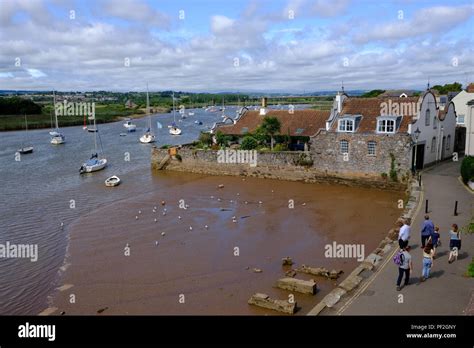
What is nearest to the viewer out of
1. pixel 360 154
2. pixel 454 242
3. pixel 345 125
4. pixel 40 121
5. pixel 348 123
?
pixel 454 242

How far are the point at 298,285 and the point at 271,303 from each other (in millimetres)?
1723

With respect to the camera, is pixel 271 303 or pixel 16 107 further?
pixel 16 107

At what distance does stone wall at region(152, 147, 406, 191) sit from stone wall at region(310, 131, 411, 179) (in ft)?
1.23

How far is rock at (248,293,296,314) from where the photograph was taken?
13.6m

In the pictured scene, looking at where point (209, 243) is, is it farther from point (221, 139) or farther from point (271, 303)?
point (221, 139)

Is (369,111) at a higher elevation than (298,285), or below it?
higher

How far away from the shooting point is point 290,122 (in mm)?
40812

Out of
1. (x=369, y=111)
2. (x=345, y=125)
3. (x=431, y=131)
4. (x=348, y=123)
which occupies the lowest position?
(x=431, y=131)

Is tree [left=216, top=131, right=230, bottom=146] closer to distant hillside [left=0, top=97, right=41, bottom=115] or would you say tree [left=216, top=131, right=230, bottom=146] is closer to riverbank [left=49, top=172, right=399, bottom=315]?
riverbank [left=49, top=172, right=399, bottom=315]

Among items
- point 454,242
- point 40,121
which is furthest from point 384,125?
point 40,121

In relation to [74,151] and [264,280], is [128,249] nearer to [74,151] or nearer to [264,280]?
[264,280]

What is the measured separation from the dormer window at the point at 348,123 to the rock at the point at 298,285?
19638 millimetres

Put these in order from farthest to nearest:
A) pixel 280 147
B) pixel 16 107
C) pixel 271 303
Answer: pixel 16 107 → pixel 280 147 → pixel 271 303

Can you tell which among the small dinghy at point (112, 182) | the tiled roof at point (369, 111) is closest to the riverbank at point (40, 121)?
the small dinghy at point (112, 182)
